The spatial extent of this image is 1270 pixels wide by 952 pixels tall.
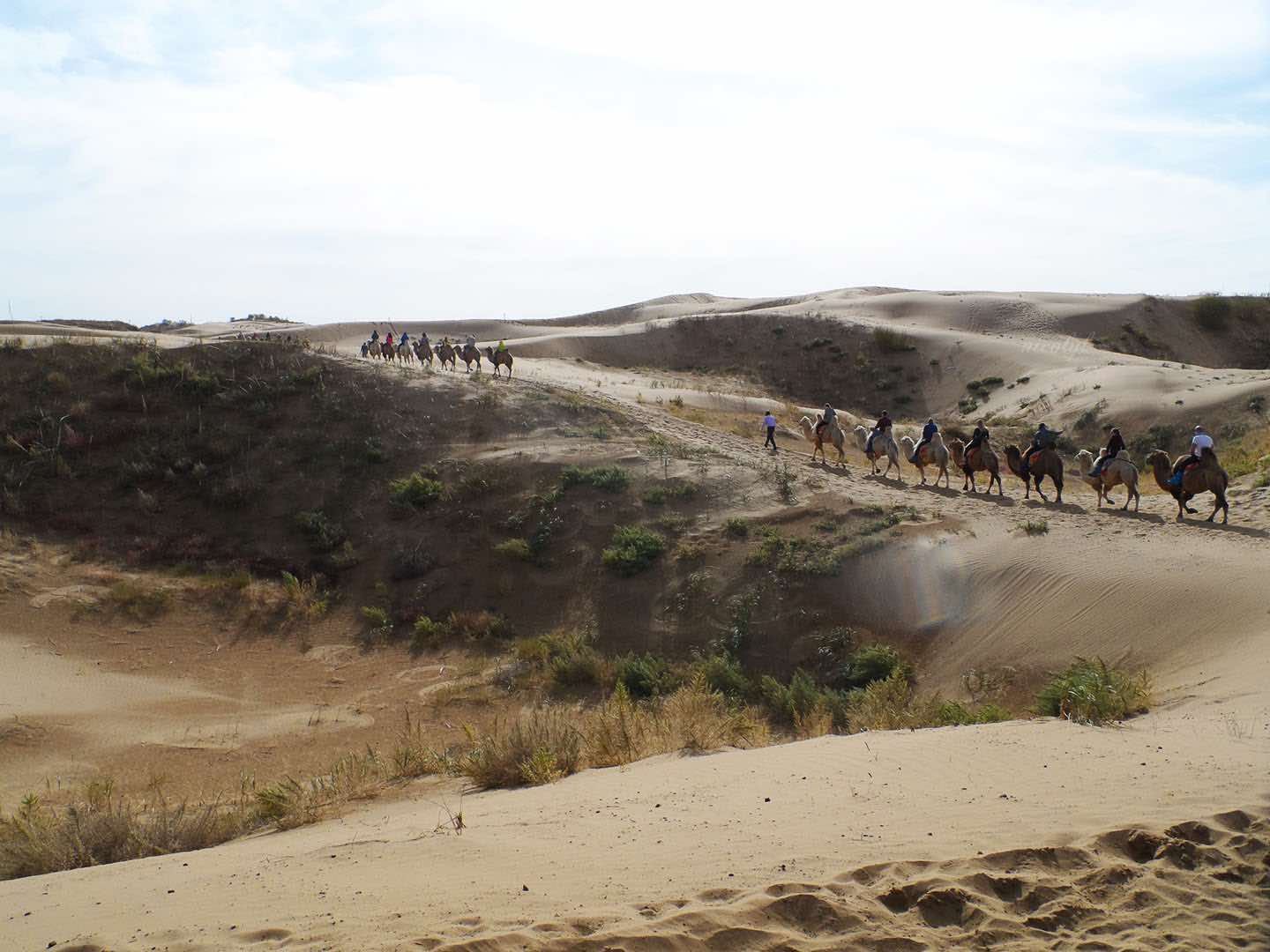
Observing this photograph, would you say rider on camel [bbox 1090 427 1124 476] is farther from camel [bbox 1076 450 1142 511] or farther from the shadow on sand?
the shadow on sand

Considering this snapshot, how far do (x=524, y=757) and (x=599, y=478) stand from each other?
13.4 meters

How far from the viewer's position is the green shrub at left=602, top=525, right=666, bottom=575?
20062mm

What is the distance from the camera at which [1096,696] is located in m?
9.96

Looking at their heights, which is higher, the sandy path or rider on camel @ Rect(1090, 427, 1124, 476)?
rider on camel @ Rect(1090, 427, 1124, 476)

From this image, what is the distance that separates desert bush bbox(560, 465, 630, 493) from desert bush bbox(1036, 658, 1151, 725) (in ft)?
40.9

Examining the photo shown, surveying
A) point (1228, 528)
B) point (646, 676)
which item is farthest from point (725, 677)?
point (1228, 528)

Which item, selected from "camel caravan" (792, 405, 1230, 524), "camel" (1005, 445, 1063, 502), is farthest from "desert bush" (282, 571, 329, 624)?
"camel" (1005, 445, 1063, 502)

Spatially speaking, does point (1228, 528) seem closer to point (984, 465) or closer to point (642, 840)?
point (984, 465)

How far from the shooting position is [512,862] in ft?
21.8

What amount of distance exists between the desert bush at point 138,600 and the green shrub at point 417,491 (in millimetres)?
5500

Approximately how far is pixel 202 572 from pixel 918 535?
14934 mm

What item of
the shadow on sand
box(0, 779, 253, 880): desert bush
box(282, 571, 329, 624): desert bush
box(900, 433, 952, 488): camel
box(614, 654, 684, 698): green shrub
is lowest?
box(614, 654, 684, 698): green shrub

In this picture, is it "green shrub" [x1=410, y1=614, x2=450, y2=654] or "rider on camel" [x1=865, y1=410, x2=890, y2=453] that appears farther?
"rider on camel" [x1=865, y1=410, x2=890, y2=453]

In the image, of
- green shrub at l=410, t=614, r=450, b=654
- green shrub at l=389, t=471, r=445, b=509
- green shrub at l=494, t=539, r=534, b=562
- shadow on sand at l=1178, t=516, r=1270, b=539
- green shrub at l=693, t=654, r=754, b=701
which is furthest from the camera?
green shrub at l=389, t=471, r=445, b=509
